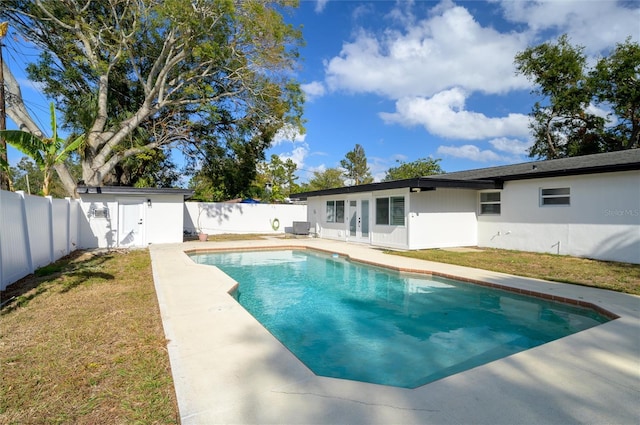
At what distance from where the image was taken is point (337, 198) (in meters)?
18.3

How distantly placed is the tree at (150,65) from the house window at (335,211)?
221 inches

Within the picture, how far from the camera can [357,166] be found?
52094mm

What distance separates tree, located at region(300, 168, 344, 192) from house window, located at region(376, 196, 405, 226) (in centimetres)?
3477

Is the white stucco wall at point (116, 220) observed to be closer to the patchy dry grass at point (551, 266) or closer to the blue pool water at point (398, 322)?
the blue pool water at point (398, 322)

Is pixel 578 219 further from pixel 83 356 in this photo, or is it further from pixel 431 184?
pixel 83 356

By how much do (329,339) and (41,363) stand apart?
144 inches

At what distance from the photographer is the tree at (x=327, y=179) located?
50253mm

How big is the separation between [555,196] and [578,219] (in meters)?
1.15

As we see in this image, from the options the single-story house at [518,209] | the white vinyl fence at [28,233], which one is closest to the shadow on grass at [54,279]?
the white vinyl fence at [28,233]

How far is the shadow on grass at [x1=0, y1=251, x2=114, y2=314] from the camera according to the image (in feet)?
19.4

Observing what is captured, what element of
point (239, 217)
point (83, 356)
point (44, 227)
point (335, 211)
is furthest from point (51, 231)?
point (239, 217)

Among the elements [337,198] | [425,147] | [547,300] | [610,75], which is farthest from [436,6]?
[425,147]

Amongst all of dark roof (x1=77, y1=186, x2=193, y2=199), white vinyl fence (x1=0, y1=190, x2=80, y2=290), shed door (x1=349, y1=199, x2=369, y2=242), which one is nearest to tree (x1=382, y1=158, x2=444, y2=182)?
shed door (x1=349, y1=199, x2=369, y2=242)

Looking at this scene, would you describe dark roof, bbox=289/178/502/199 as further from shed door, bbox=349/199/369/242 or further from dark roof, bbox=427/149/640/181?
shed door, bbox=349/199/369/242
